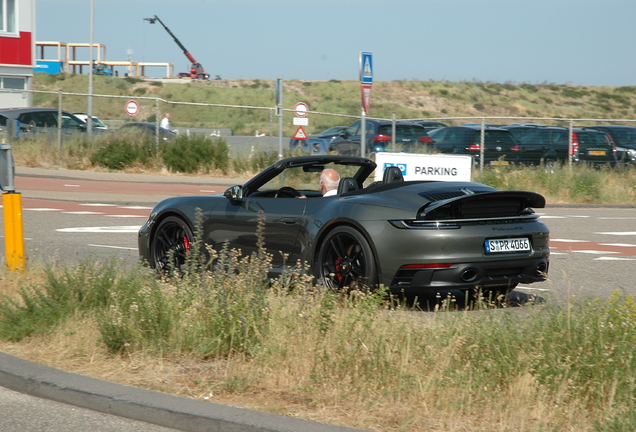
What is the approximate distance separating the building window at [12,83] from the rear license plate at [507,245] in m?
37.5

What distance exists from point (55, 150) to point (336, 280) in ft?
72.8

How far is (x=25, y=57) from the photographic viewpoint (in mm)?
41562

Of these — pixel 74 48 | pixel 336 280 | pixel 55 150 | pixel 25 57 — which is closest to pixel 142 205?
pixel 55 150

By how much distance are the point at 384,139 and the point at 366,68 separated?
8935 millimetres

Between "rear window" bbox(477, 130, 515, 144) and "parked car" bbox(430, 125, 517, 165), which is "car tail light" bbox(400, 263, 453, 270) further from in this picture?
"rear window" bbox(477, 130, 515, 144)

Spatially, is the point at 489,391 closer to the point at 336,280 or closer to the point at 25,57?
the point at 336,280

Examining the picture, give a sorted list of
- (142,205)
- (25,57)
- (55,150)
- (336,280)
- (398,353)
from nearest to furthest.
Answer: (398,353), (336,280), (142,205), (55,150), (25,57)

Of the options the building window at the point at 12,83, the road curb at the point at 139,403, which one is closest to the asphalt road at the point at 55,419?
the road curb at the point at 139,403

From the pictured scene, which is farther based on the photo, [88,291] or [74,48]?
[74,48]

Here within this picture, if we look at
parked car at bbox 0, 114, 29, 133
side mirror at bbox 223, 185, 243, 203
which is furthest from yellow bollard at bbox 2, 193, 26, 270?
parked car at bbox 0, 114, 29, 133

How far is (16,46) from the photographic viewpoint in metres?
41.2

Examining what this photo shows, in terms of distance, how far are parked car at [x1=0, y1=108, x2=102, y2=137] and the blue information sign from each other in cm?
1350

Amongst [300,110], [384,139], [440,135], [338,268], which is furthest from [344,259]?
[440,135]

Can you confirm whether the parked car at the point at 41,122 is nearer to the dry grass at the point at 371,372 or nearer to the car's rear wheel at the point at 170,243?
the car's rear wheel at the point at 170,243
